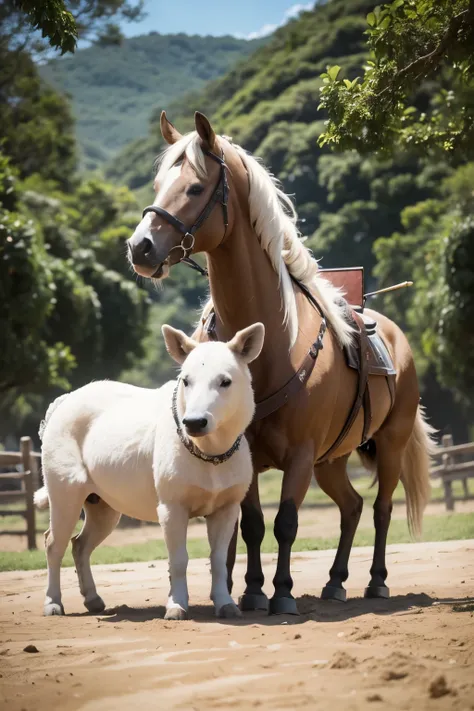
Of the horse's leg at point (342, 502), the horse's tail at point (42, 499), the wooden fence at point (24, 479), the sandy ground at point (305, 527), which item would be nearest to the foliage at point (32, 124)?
the sandy ground at point (305, 527)

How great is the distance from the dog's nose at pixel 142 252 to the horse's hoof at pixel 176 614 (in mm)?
2020

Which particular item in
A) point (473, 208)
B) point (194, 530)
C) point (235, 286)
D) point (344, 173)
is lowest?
point (194, 530)

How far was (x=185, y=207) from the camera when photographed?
6.56m

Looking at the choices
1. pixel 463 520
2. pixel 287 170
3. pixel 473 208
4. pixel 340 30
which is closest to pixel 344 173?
pixel 287 170

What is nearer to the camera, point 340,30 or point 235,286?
point 235,286

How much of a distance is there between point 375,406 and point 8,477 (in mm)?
9825

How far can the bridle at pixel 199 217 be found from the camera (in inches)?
253

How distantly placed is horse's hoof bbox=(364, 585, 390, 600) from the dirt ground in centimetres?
11

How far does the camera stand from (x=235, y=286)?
273 inches

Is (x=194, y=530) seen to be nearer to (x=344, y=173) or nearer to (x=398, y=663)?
(x=398, y=663)

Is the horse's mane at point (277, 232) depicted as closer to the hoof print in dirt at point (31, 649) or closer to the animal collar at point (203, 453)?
the animal collar at point (203, 453)

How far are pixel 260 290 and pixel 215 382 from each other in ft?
3.45

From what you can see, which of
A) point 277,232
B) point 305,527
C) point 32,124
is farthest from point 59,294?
point 277,232

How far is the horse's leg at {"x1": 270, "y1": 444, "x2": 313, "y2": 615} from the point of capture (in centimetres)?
665
